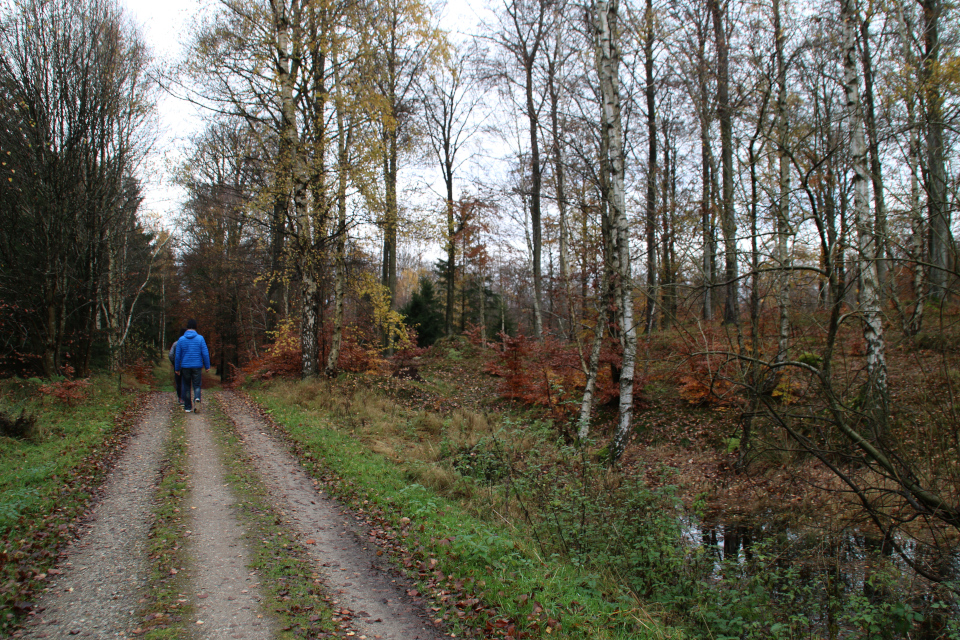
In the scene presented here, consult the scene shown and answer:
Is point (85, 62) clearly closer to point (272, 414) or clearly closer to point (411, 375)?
point (272, 414)

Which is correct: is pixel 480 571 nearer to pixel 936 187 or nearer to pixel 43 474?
pixel 43 474

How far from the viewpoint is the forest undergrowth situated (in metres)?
4.71

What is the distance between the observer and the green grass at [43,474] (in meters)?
4.35

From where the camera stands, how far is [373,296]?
15.8 meters

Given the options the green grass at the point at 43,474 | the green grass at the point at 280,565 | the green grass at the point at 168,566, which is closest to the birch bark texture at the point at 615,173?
the green grass at the point at 280,565

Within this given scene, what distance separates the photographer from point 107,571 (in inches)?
179

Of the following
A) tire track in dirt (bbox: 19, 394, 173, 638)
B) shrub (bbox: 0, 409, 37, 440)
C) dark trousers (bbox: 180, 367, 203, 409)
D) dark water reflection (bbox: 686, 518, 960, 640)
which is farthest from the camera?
dark trousers (bbox: 180, 367, 203, 409)

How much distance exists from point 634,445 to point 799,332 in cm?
724

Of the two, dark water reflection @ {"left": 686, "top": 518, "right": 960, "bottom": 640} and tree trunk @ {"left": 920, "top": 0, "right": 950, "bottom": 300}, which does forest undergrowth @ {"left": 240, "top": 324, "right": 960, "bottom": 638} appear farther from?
tree trunk @ {"left": 920, "top": 0, "right": 950, "bottom": 300}

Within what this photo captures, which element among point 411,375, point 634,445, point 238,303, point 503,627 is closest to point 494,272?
point 238,303

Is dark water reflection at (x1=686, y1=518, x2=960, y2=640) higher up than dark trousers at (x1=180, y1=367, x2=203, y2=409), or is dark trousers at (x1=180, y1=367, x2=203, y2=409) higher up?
dark trousers at (x1=180, y1=367, x2=203, y2=409)

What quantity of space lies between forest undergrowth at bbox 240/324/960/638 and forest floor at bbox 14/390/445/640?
0.59 meters

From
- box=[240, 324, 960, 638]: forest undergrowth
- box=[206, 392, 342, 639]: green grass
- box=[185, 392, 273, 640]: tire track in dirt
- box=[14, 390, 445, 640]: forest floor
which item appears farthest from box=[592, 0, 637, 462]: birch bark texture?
box=[185, 392, 273, 640]: tire track in dirt

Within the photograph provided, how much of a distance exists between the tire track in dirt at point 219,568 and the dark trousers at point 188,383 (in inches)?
188
